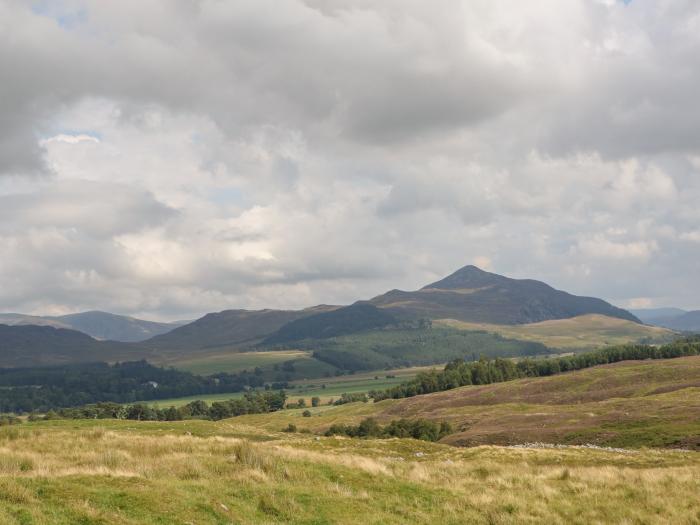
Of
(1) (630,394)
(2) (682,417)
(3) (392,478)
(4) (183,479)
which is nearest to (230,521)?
(4) (183,479)

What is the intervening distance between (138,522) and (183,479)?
6.87 metres

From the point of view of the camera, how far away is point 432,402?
523 ft

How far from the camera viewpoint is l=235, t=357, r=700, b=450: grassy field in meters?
79.8

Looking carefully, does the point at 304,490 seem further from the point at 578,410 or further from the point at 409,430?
the point at 578,410

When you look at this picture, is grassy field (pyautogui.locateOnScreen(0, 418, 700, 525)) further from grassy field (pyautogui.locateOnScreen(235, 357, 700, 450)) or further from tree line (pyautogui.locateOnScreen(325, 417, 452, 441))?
tree line (pyautogui.locateOnScreen(325, 417, 452, 441))

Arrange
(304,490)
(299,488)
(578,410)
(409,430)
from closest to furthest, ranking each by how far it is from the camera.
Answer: (304,490)
(299,488)
(409,430)
(578,410)

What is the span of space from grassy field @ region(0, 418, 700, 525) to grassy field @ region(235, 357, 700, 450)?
46314 mm

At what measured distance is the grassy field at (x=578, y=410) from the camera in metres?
79.8

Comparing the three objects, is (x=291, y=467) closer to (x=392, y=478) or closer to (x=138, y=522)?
(x=392, y=478)

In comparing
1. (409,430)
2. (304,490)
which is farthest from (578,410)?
(304,490)

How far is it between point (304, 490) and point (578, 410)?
93660mm

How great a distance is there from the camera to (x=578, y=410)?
10781 centimetres

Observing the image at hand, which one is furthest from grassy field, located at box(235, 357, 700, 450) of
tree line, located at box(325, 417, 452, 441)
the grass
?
the grass

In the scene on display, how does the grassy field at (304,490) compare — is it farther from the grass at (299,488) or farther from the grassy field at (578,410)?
the grassy field at (578,410)
